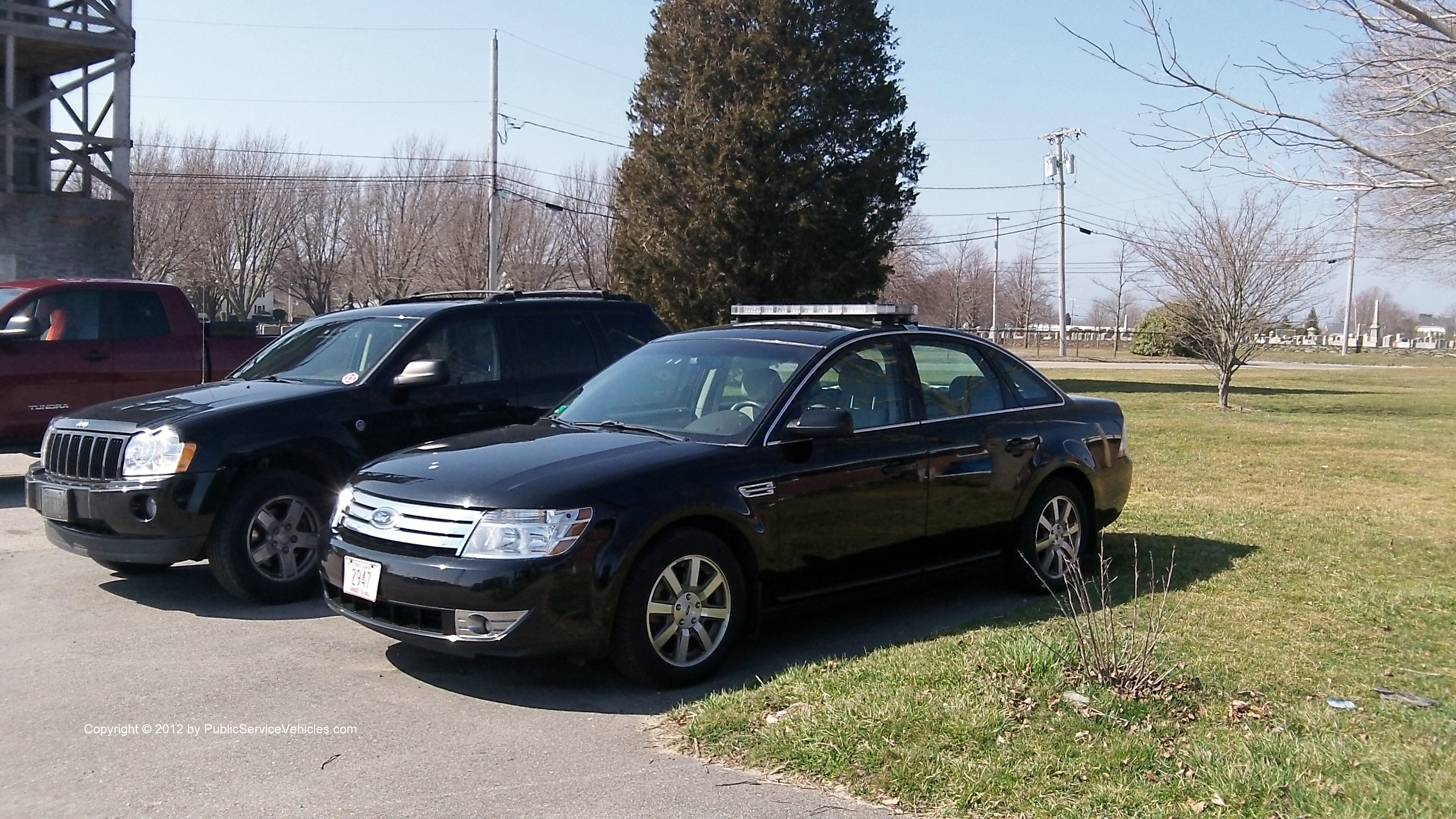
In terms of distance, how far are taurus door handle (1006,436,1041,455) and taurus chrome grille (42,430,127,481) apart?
5.15 metres

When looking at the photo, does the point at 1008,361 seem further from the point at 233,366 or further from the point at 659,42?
the point at 659,42

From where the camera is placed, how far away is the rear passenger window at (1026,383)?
7.54 metres

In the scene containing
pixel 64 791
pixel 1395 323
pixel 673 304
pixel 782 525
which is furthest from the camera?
pixel 1395 323

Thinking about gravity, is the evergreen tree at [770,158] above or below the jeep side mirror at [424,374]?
above

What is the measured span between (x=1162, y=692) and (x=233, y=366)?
9528 mm

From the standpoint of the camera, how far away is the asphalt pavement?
13.8 feet

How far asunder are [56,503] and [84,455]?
0.34 m

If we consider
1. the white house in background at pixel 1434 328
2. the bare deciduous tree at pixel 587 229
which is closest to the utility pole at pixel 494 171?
the bare deciduous tree at pixel 587 229

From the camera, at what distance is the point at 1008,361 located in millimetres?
7625

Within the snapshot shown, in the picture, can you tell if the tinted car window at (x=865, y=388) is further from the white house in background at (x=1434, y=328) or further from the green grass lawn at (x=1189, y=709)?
the white house in background at (x=1434, y=328)

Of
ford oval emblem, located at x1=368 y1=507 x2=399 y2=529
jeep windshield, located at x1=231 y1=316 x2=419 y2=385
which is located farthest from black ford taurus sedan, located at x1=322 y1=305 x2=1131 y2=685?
jeep windshield, located at x1=231 y1=316 x2=419 y2=385

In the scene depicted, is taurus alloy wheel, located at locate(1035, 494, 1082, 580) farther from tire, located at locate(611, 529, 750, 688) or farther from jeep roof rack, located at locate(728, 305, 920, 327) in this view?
tire, located at locate(611, 529, 750, 688)

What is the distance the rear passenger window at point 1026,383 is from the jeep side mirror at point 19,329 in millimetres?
8372

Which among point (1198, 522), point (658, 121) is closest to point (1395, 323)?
point (658, 121)
